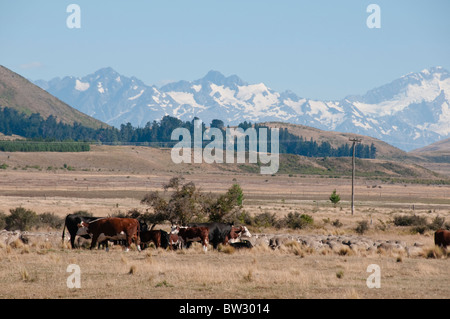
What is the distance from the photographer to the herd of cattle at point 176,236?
88.2ft

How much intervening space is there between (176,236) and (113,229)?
301 centimetres

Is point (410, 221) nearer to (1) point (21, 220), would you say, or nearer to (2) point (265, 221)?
(2) point (265, 221)

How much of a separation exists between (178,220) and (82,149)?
16483 cm

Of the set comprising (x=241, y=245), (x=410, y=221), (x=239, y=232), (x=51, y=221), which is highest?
(x=239, y=232)

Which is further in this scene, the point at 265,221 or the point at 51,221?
the point at 265,221

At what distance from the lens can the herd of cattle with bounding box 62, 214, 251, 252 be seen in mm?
26844

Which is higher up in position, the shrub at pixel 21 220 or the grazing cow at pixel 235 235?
the grazing cow at pixel 235 235

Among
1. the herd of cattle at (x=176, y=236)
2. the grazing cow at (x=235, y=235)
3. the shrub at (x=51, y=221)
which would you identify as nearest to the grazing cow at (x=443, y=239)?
the herd of cattle at (x=176, y=236)

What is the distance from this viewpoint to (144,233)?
28484mm

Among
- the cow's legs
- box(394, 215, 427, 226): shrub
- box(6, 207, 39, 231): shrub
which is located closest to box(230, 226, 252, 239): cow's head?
the cow's legs

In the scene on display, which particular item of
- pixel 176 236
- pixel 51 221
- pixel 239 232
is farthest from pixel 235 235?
pixel 51 221

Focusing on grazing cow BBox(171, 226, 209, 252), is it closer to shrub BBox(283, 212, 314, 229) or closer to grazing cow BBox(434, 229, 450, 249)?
grazing cow BBox(434, 229, 450, 249)

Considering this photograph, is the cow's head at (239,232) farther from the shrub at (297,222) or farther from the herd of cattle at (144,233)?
the shrub at (297,222)
